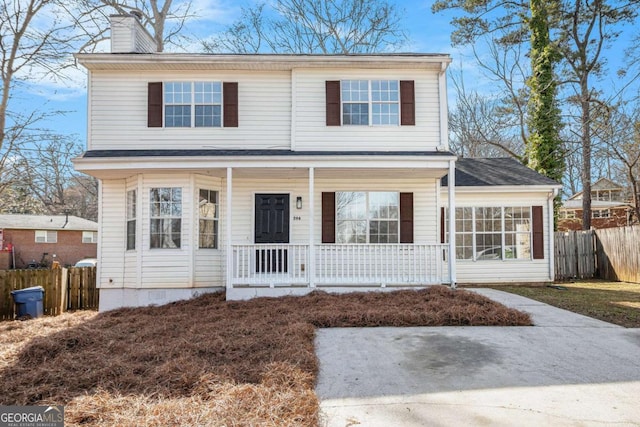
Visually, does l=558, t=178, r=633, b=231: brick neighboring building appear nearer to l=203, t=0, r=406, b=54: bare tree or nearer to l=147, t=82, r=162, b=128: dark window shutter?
l=203, t=0, r=406, b=54: bare tree

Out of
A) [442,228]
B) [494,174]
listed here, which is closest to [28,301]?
[442,228]

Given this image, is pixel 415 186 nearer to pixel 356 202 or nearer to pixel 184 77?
pixel 356 202

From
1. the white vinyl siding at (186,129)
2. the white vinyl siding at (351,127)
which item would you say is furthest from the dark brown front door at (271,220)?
the white vinyl siding at (351,127)

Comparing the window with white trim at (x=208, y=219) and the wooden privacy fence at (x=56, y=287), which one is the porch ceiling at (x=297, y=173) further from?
the wooden privacy fence at (x=56, y=287)

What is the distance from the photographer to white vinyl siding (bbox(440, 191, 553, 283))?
11.8 metres

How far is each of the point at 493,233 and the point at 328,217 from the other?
16.7 ft

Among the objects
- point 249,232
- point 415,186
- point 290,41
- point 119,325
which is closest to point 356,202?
point 415,186

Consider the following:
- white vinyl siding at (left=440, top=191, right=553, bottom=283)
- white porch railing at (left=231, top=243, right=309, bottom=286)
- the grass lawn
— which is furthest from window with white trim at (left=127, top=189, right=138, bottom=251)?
the grass lawn

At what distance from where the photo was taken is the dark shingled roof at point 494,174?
1178 centimetres

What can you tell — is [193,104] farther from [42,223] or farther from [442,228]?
[42,223]

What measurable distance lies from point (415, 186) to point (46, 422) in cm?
871

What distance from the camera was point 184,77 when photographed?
991cm

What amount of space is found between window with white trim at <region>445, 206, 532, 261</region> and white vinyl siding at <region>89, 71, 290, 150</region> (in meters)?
5.79

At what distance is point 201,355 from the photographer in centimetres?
488
